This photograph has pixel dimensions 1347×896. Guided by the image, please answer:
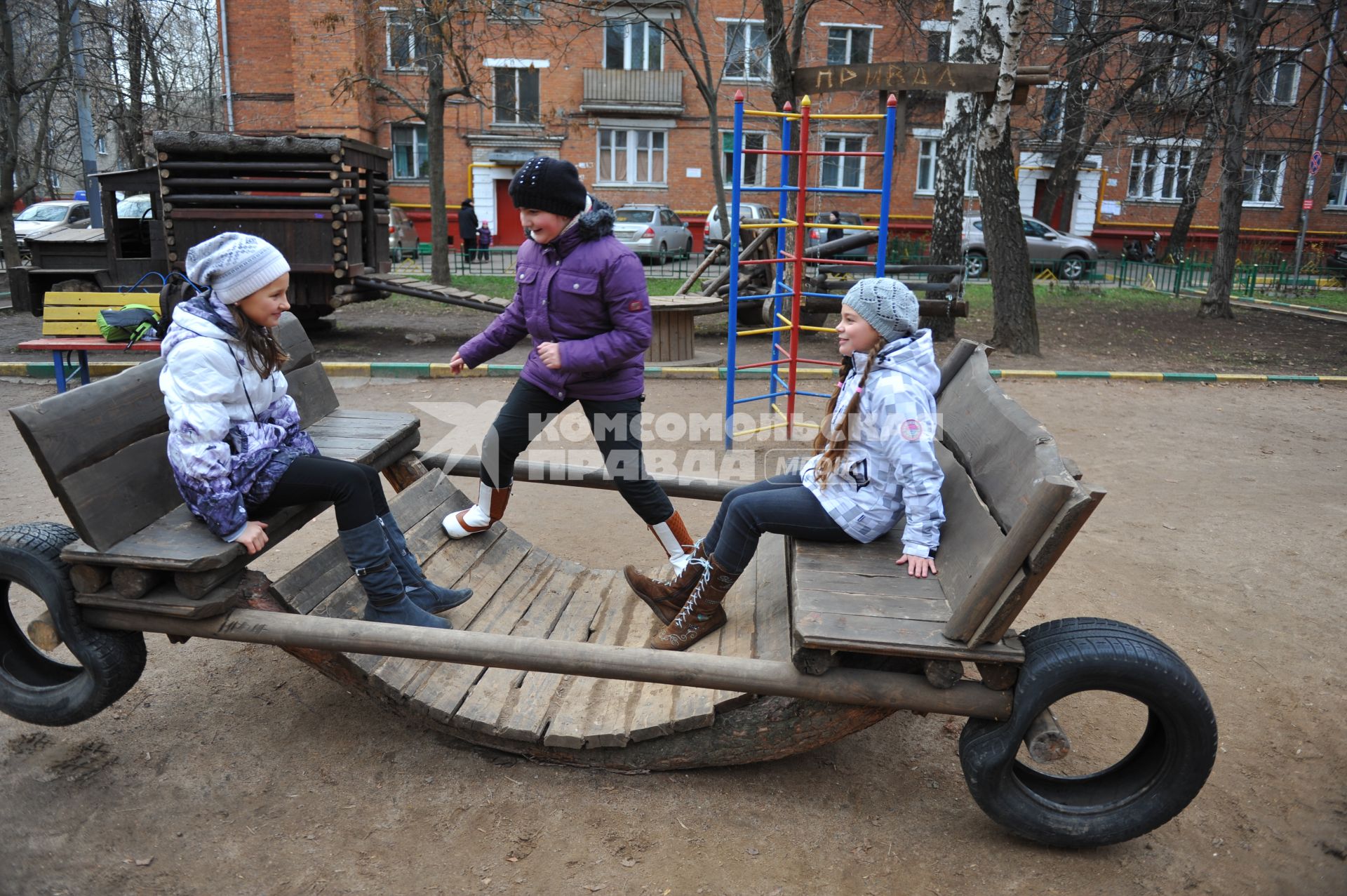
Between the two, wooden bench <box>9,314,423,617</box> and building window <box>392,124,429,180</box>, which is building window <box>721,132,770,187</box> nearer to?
building window <box>392,124,429,180</box>

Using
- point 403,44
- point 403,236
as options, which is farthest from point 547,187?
point 403,236

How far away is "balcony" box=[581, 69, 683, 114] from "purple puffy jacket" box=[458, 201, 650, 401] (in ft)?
92.2

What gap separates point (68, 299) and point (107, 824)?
6.65 metres

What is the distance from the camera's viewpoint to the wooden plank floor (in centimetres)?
299

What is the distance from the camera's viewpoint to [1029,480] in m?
2.49

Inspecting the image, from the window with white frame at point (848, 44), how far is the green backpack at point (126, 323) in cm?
2649

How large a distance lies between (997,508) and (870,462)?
460 mm

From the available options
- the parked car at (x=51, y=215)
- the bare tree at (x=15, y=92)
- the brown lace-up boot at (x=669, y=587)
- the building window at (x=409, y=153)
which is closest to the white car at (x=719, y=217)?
the brown lace-up boot at (x=669, y=587)

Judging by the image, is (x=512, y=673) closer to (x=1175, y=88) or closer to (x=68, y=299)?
(x=68, y=299)

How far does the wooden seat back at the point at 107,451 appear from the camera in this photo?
259 cm

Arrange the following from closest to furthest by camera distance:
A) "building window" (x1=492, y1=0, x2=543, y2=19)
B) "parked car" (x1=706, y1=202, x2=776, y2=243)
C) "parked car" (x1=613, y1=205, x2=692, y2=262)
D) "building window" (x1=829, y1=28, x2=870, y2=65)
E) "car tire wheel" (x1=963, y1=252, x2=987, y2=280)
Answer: "building window" (x1=492, y1=0, x2=543, y2=19) → "parked car" (x1=706, y1=202, x2=776, y2=243) → "car tire wheel" (x1=963, y1=252, x2=987, y2=280) → "parked car" (x1=613, y1=205, x2=692, y2=262) → "building window" (x1=829, y1=28, x2=870, y2=65)

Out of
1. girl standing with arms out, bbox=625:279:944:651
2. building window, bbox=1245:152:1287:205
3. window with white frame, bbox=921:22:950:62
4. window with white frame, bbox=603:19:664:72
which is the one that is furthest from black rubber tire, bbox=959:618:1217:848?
building window, bbox=1245:152:1287:205

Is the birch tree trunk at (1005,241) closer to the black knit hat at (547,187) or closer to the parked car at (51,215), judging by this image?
the black knit hat at (547,187)

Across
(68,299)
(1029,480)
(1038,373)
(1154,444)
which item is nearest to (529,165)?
(1029,480)
